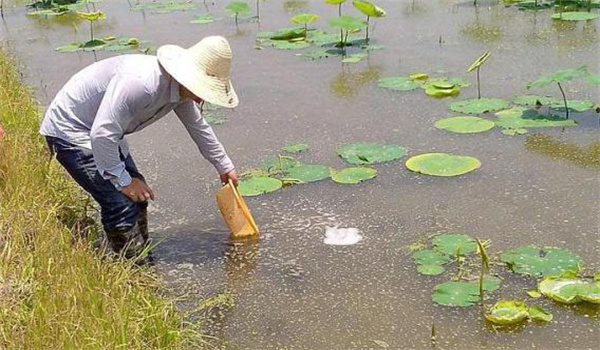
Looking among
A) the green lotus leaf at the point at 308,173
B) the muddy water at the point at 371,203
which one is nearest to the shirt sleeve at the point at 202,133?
the muddy water at the point at 371,203

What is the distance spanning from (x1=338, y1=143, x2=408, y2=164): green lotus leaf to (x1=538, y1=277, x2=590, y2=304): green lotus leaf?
135 cm

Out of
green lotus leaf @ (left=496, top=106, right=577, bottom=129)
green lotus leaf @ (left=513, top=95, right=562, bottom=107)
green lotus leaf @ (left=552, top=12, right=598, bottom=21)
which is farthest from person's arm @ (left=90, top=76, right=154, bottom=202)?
green lotus leaf @ (left=552, top=12, right=598, bottom=21)

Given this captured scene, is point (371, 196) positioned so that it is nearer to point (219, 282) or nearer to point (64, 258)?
→ point (219, 282)

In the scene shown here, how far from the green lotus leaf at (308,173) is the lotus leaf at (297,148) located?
0.76ft

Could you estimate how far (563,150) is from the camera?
3.80m

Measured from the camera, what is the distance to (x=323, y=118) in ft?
14.9

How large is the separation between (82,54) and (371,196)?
406cm

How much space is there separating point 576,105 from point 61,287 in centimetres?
301

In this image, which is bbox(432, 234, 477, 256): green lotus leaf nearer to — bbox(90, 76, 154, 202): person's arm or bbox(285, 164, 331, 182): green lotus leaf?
bbox(285, 164, 331, 182): green lotus leaf

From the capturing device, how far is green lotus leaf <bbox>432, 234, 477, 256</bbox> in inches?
113

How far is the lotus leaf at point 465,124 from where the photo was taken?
13.4ft

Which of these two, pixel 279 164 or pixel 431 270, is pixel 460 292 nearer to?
pixel 431 270

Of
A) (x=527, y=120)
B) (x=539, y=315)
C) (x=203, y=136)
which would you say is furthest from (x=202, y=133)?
(x=527, y=120)

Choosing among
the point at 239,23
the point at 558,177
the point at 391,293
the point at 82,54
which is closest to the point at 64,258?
the point at 391,293
